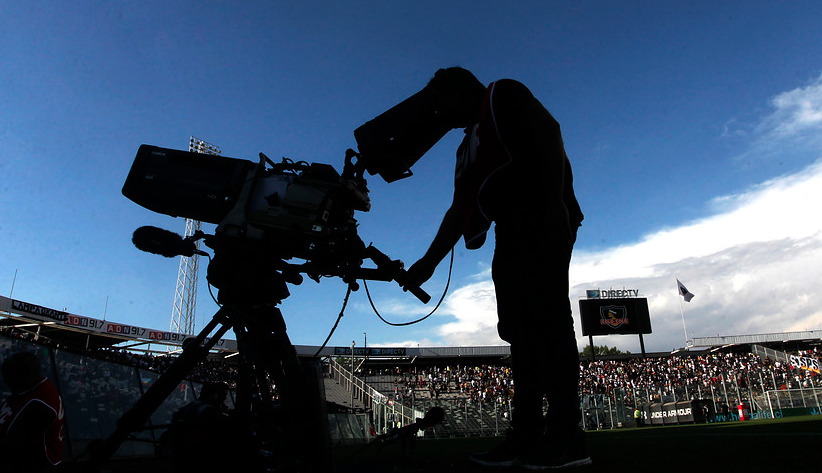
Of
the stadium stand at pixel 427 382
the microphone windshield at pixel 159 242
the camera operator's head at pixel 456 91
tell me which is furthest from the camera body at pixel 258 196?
the stadium stand at pixel 427 382

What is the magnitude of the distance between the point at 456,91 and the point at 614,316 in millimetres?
31195

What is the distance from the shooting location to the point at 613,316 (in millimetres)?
30391

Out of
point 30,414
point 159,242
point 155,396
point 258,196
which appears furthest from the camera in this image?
point 30,414

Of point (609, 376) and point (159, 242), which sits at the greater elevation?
point (159, 242)

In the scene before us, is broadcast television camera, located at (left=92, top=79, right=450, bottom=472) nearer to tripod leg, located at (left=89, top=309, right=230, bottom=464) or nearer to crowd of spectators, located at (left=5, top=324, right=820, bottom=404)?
tripod leg, located at (left=89, top=309, right=230, bottom=464)

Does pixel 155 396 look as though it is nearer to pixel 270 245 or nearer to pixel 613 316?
pixel 270 245

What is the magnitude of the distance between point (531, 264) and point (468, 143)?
0.80 meters

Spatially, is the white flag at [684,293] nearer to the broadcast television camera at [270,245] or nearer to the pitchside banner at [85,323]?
the pitchside banner at [85,323]

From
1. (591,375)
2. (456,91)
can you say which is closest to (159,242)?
(456,91)

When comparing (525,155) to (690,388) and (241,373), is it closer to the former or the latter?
(241,373)

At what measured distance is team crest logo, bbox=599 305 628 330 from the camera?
99.1ft

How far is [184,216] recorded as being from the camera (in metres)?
2.60

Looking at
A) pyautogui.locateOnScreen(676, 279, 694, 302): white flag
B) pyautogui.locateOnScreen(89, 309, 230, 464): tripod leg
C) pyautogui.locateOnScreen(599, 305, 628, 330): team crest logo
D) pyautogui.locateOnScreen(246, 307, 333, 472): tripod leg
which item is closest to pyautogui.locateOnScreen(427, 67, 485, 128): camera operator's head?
pyautogui.locateOnScreen(246, 307, 333, 472): tripod leg

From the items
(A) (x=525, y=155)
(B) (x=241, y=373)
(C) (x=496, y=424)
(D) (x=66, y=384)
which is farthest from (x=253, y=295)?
(C) (x=496, y=424)
